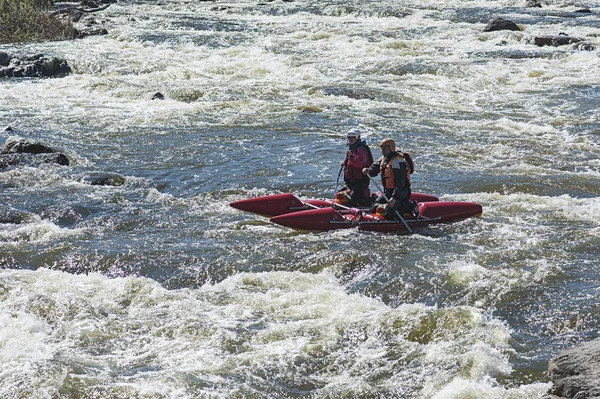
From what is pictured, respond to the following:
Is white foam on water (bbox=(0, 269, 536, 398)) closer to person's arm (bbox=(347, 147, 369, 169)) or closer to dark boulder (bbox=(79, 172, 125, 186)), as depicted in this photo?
person's arm (bbox=(347, 147, 369, 169))

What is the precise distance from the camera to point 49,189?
38.4 ft

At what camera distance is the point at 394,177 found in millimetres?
9648

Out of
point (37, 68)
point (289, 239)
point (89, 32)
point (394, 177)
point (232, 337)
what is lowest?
point (289, 239)

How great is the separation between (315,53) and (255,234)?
14582 millimetres

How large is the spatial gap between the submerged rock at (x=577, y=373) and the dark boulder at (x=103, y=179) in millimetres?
8430

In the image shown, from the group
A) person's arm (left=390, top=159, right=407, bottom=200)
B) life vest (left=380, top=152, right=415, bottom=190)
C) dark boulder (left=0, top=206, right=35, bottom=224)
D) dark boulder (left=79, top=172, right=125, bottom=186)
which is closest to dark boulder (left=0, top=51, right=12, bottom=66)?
dark boulder (left=79, top=172, right=125, bottom=186)

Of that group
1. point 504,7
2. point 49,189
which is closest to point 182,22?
point 504,7

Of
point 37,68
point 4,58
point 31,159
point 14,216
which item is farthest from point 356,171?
point 4,58

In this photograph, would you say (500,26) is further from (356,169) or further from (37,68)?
(356,169)

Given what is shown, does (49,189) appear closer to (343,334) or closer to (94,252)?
(94,252)

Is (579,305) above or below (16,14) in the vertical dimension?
below

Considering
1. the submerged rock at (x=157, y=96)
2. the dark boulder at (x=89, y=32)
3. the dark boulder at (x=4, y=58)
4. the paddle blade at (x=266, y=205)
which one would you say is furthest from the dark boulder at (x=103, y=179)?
the dark boulder at (x=89, y=32)

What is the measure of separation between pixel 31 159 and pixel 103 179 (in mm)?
1870

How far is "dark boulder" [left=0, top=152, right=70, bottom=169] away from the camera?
42.3 ft
